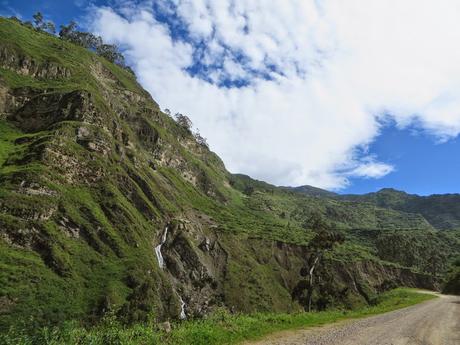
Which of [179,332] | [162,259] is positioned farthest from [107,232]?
[179,332]

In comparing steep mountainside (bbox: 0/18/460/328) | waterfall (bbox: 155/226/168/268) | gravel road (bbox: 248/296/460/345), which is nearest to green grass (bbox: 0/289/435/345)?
gravel road (bbox: 248/296/460/345)

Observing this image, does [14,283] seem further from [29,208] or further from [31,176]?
[31,176]

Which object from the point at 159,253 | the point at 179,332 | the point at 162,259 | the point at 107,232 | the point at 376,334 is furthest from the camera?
the point at 159,253

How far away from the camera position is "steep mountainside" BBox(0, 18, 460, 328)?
63.9 meters

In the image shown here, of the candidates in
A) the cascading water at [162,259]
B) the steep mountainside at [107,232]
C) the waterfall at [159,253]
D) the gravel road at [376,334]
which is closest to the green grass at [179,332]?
the gravel road at [376,334]

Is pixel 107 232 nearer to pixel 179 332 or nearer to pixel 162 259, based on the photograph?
pixel 162 259

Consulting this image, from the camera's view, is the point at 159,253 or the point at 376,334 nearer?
the point at 376,334

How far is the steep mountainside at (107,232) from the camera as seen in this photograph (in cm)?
6394

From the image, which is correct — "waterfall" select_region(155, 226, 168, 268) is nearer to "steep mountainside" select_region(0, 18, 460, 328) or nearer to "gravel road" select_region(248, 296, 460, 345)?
"steep mountainside" select_region(0, 18, 460, 328)

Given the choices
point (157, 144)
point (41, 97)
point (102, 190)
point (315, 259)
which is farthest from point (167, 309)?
point (157, 144)

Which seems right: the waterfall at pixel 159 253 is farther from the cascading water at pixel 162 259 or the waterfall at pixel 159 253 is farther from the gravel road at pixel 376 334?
the gravel road at pixel 376 334

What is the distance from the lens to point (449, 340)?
679 inches

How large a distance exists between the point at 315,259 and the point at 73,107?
89.9m

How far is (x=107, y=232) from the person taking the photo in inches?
Result: 3194
